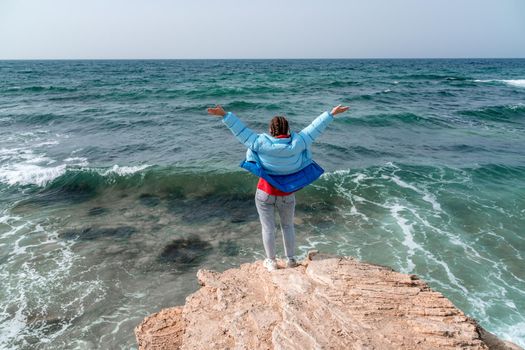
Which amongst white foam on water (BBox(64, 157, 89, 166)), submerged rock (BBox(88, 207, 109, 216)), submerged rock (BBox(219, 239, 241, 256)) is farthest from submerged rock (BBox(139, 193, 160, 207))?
white foam on water (BBox(64, 157, 89, 166))

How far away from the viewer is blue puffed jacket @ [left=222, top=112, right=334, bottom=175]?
12.9 ft

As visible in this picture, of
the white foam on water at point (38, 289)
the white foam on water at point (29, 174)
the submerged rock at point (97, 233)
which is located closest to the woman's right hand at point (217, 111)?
the white foam on water at point (38, 289)

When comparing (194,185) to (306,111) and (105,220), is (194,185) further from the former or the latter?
(306,111)

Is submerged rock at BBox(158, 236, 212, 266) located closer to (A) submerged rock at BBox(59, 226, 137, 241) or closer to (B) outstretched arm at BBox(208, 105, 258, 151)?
(A) submerged rock at BBox(59, 226, 137, 241)

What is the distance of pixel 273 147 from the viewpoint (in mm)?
3906

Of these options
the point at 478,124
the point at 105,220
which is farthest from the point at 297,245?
the point at 478,124

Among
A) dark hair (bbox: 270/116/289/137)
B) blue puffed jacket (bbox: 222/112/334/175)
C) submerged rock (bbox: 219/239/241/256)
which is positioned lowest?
submerged rock (bbox: 219/239/241/256)

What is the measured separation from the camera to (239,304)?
13.3ft

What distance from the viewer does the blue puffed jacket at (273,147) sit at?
3922 mm

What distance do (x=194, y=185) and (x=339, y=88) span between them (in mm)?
31007

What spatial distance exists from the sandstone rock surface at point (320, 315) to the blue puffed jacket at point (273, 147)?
128cm

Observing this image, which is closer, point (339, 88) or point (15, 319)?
point (15, 319)

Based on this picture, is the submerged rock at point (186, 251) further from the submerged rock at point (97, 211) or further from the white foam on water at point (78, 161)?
the white foam on water at point (78, 161)

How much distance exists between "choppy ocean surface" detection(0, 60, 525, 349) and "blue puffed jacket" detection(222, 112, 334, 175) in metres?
4.04
